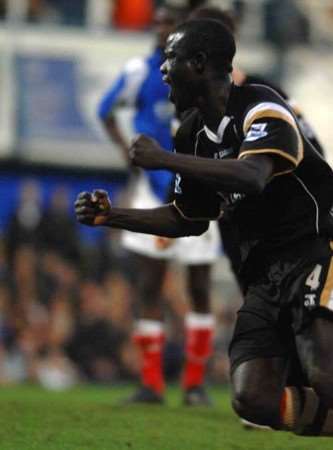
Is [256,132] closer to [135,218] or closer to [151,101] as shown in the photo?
[135,218]

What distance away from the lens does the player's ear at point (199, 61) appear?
265 inches

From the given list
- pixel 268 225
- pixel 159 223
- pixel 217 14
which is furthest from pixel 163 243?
pixel 268 225

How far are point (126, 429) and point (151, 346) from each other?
2.30 metres

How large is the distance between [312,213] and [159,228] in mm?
776

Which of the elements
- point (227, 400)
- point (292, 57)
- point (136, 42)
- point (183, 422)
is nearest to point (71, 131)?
point (136, 42)

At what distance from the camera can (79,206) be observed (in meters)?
6.66

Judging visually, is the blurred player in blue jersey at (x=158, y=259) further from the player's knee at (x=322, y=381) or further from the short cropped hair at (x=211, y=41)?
the player's knee at (x=322, y=381)

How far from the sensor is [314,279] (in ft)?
22.2

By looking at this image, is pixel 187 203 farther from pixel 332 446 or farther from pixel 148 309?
pixel 148 309

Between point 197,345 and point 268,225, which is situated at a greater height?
point 268,225

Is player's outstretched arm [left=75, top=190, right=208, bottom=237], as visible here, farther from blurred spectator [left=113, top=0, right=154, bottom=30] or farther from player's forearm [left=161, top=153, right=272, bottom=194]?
blurred spectator [left=113, top=0, right=154, bottom=30]

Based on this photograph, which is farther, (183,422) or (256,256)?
(183,422)

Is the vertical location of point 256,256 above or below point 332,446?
above

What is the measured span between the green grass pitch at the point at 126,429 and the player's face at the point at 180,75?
2004 mm
